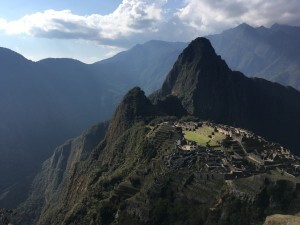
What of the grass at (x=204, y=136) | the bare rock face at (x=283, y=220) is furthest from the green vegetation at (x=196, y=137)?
the bare rock face at (x=283, y=220)

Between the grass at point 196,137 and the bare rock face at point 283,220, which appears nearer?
the bare rock face at point 283,220

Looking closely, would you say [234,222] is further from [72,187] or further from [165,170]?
[72,187]

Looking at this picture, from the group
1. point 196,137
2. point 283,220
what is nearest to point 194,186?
point 283,220

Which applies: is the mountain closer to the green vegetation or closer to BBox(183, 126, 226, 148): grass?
BBox(183, 126, 226, 148): grass

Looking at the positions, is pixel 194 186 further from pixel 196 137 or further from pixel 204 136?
pixel 204 136

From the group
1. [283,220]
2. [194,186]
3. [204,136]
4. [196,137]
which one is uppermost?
[283,220]

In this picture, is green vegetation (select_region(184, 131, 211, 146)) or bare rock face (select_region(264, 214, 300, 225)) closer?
bare rock face (select_region(264, 214, 300, 225))

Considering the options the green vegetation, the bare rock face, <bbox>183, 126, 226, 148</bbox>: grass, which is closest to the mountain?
<bbox>183, 126, 226, 148</bbox>: grass

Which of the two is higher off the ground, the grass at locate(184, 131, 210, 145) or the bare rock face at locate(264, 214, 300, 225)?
the bare rock face at locate(264, 214, 300, 225)

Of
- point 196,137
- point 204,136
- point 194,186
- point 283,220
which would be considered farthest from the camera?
point 204,136

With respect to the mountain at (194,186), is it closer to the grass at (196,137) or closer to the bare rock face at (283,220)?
the grass at (196,137)
